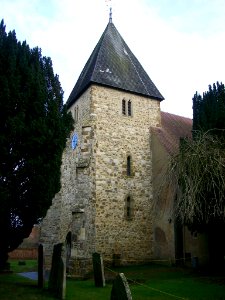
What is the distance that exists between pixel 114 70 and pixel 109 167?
21.1ft

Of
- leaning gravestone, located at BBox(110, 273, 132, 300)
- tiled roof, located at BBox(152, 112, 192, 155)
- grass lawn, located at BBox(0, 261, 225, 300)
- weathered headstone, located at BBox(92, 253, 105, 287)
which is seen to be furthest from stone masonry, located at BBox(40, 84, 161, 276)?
leaning gravestone, located at BBox(110, 273, 132, 300)

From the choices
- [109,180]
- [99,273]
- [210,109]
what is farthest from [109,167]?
[99,273]

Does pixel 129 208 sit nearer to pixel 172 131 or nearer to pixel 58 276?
pixel 172 131

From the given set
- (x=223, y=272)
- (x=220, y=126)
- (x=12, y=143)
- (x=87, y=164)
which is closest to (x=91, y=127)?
(x=87, y=164)

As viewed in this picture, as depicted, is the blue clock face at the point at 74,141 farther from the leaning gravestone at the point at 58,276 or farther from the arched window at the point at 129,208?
the leaning gravestone at the point at 58,276

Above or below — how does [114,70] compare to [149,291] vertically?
Result: above

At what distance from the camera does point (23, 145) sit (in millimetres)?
11180

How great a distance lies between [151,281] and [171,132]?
12.1 metres

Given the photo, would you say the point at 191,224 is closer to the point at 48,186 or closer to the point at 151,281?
the point at 151,281

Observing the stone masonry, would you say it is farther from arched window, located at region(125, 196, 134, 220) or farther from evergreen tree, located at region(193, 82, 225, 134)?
evergreen tree, located at region(193, 82, 225, 134)

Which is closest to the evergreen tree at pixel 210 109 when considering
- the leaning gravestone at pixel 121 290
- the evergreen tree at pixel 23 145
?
the evergreen tree at pixel 23 145

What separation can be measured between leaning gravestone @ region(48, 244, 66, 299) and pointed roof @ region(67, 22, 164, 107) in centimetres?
1183

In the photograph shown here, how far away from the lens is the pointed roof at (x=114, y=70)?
2104cm

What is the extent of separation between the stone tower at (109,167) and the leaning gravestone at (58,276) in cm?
530
